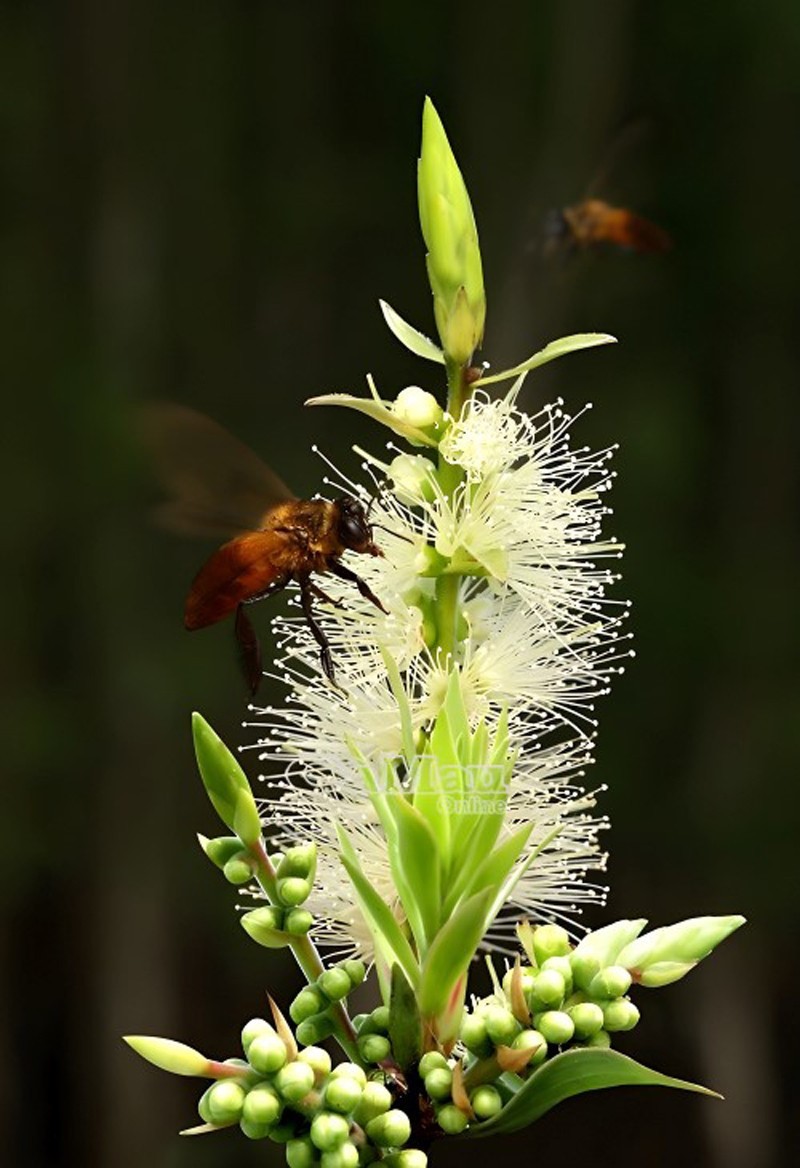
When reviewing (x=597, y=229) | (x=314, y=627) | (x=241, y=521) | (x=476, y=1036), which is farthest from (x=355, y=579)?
(x=597, y=229)

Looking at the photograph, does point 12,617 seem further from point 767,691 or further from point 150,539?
point 767,691

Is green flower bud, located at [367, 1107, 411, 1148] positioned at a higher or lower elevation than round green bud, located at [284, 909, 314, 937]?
lower

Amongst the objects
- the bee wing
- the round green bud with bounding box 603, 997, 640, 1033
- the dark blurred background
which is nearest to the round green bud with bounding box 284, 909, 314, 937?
the round green bud with bounding box 603, 997, 640, 1033

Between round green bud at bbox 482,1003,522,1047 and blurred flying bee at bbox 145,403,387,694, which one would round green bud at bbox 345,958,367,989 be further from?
blurred flying bee at bbox 145,403,387,694

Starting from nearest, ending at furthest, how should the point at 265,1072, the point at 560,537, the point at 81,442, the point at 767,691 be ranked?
the point at 265,1072 < the point at 560,537 < the point at 81,442 < the point at 767,691

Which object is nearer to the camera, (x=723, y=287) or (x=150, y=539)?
(x=150, y=539)

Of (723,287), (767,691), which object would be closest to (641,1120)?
(767,691)

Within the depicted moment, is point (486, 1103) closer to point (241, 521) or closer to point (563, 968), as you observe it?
point (563, 968)
